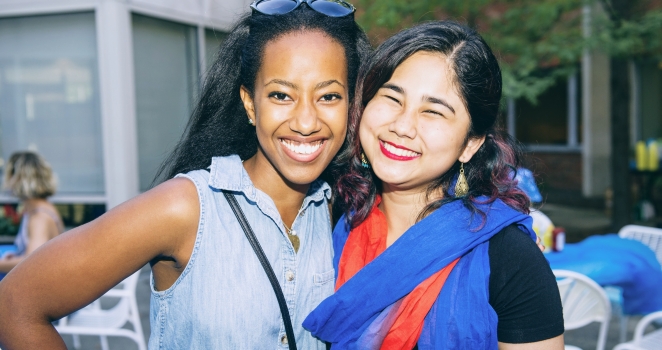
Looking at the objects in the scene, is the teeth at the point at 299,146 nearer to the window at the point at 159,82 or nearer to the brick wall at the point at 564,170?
the window at the point at 159,82

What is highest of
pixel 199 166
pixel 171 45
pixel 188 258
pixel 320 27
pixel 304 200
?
pixel 171 45

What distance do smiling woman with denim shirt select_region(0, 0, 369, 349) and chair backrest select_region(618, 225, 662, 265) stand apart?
3512mm

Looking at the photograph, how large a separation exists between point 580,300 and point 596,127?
31.2 ft

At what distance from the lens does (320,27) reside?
1.71 meters

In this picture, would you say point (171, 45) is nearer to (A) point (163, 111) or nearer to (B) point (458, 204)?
(A) point (163, 111)

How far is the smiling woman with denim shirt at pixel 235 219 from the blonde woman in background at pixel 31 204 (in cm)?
295

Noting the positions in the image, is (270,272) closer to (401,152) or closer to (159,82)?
(401,152)

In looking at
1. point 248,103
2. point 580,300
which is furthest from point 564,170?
point 248,103

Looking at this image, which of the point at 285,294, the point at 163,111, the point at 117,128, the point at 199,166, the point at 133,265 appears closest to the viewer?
the point at 133,265

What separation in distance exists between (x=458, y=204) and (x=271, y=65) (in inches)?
29.9

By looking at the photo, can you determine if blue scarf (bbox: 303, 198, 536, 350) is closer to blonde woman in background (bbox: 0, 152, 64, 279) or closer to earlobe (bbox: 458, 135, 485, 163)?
earlobe (bbox: 458, 135, 485, 163)

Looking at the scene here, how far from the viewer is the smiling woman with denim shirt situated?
148 cm

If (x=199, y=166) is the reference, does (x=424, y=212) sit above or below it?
below

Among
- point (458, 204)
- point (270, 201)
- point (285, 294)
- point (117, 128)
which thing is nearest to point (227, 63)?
point (270, 201)
